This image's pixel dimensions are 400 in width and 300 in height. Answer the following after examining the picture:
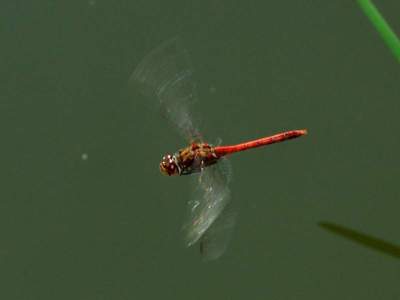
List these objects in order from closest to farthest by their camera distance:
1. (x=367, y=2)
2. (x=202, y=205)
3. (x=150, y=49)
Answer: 1. (x=367, y=2)
2. (x=202, y=205)
3. (x=150, y=49)

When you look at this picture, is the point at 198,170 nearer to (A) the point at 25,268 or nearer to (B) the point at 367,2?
(A) the point at 25,268

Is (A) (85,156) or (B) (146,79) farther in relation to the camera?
(A) (85,156)

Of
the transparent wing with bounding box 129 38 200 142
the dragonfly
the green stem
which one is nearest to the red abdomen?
the dragonfly

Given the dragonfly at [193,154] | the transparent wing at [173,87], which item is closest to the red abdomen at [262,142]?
the dragonfly at [193,154]

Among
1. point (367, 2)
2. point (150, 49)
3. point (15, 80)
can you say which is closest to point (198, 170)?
point (150, 49)

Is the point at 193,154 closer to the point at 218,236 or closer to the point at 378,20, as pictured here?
the point at 218,236

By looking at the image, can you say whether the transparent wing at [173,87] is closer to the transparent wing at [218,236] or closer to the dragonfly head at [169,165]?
the dragonfly head at [169,165]

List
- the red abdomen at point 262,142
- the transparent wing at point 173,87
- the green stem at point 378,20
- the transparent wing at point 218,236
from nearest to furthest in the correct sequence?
1. the green stem at point 378,20
2. the transparent wing at point 218,236
3. the transparent wing at point 173,87
4. the red abdomen at point 262,142

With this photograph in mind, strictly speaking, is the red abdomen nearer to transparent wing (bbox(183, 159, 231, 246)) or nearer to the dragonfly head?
transparent wing (bbox(183, 159, 231, 246))
